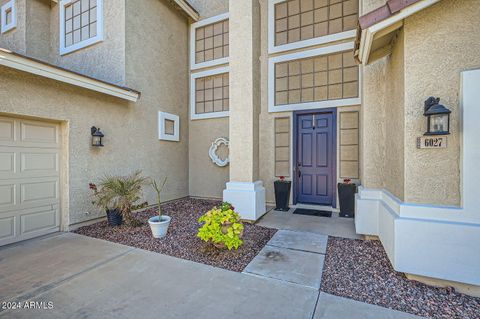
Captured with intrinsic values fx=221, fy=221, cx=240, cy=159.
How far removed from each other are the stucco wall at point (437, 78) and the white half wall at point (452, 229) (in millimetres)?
91

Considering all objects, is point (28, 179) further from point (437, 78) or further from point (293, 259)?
point (437, 78)

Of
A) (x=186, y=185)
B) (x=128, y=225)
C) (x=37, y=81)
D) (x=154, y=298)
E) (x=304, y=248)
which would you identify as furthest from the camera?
(x=186, y=185)

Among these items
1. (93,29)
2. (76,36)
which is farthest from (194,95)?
(76,36)

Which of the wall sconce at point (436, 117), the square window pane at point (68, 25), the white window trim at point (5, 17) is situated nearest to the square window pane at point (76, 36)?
the square window pane at point (68, 25)

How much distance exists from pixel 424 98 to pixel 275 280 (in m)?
3.13

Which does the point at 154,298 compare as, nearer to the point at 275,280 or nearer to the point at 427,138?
the point at 275,280

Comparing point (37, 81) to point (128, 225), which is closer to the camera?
point (37, 81)

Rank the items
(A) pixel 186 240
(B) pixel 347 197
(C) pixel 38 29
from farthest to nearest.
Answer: (C) pixel 38 29 < (B) pixel 347 197 < (A) pixel 186 240

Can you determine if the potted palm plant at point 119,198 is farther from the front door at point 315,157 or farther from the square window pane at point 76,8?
the square window pane at point 76,8

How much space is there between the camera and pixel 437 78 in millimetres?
2838

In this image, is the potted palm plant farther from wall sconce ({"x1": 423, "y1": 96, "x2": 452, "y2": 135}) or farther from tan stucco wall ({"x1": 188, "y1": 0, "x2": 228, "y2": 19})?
tan stucco wall ({"x1": 188, "y1": 0, "x2": 228, "y2": 19})

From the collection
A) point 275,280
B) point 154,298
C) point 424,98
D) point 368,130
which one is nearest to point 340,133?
point 368,130

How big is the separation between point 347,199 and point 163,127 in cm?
598

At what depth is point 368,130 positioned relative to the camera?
447cm
